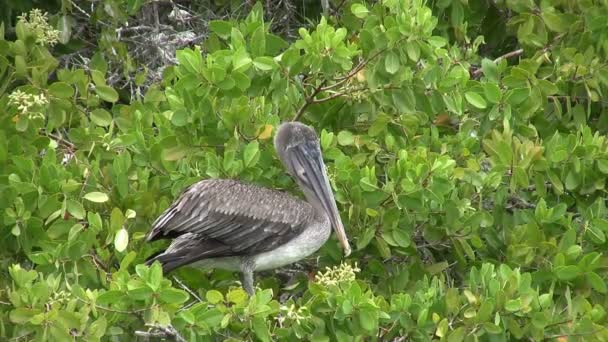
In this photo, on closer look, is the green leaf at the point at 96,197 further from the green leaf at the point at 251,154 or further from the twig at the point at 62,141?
the twig at the point at 62,141

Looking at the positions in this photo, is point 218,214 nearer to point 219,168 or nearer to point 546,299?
point 219,168

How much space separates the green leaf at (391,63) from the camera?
7.57 metres

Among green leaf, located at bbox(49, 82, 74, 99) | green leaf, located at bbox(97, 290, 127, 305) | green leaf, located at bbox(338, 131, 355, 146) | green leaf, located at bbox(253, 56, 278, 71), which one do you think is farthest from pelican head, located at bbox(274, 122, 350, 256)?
green leaf, located at bbox(97, 290, 127, 305)

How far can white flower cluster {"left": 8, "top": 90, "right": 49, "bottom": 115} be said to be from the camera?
25.2ft

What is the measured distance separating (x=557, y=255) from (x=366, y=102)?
1255 millimetres

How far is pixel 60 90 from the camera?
26.3ft

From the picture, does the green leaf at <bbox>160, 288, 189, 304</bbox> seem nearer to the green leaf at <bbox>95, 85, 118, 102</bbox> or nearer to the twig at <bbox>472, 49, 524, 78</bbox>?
the green leaf at <bbox>95, 85, 118, 102</bbox>

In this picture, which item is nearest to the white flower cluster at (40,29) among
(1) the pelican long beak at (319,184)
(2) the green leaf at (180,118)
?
(2) the green leaf at (180,118)

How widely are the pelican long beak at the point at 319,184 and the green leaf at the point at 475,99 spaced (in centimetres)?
84

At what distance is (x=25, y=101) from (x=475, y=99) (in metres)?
2.30

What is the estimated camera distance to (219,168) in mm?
7535

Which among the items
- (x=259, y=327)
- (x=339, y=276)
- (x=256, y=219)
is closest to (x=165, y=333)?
(x=259, y=327)

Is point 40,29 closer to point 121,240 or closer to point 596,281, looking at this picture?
point 121,240

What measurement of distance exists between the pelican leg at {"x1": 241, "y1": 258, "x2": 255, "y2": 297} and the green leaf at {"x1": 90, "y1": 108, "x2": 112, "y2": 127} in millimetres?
1068
